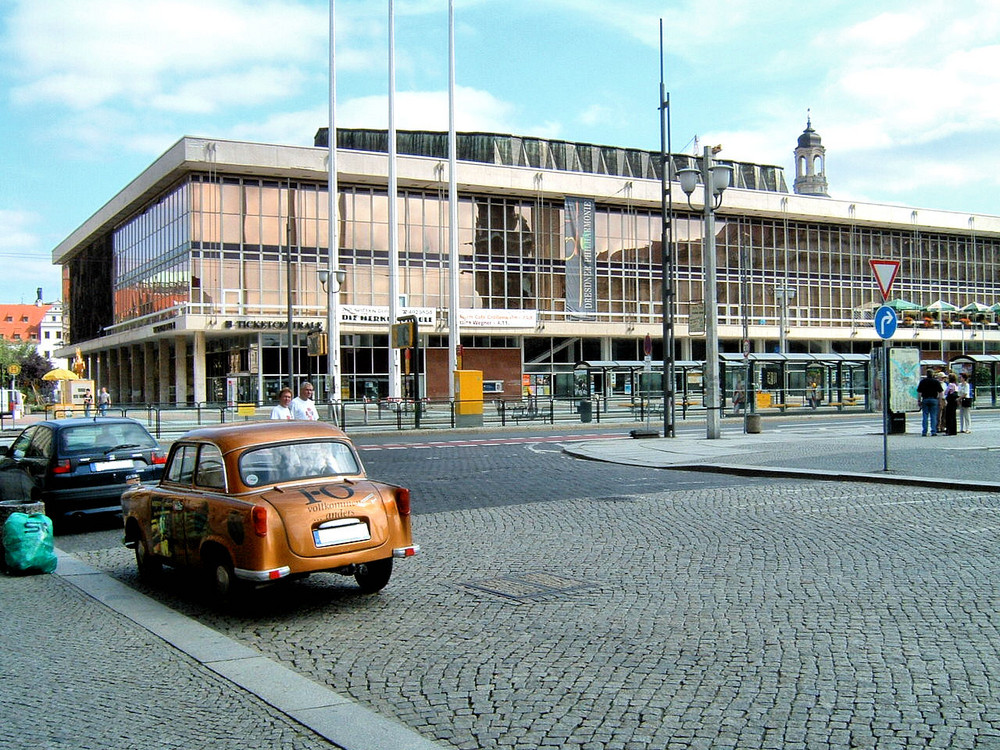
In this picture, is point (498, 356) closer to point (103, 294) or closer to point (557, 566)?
point (103, 294)

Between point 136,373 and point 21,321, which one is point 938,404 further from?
point 21,321

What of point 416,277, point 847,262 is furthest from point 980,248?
point 416,277

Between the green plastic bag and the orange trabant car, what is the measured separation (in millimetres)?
1453

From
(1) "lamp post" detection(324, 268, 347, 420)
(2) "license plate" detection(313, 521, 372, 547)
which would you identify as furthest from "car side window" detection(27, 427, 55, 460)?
(1) "lamp post" detection(324, 268, 347, 420)

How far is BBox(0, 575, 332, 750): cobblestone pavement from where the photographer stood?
16.4 ft

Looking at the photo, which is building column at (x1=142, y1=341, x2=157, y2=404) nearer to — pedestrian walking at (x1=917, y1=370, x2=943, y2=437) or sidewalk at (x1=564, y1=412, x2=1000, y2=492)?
sidewalk at (x1=564, y1=412, x2=1000, y2=492)

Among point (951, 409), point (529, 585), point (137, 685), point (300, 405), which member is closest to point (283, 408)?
point (300, 405)

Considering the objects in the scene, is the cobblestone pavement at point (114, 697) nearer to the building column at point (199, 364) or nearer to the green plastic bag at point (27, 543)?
the green plastic bag at point (27, 543)

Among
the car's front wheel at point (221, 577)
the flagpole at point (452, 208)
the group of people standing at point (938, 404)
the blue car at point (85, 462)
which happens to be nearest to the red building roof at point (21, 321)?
the flagpole at point (452, 208)

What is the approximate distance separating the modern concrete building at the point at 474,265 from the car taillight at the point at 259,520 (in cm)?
3909

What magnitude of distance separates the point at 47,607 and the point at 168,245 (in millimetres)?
53070

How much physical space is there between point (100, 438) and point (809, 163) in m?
110

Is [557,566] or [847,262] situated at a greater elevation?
[847,262]

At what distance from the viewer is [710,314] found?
26109mm
